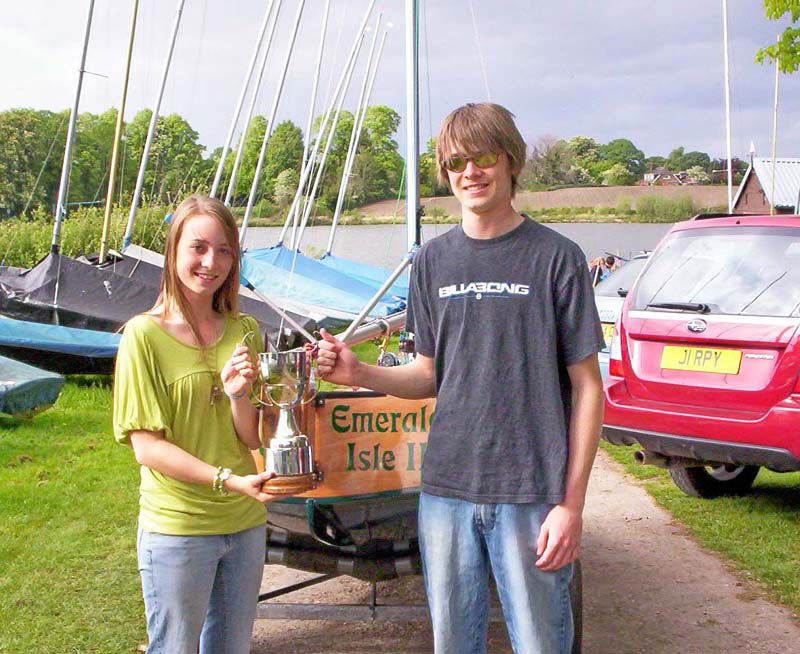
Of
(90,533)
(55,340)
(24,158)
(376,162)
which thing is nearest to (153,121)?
(55,340)

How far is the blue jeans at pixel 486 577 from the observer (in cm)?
246

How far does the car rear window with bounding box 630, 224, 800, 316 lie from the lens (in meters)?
5.72

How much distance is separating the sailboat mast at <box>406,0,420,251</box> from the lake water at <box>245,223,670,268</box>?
680 inches

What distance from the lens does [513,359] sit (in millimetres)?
2451

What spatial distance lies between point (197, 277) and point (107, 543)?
373 centimetres

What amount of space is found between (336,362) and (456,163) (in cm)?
62

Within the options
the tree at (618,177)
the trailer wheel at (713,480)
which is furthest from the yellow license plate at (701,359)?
the tree at (618,177)

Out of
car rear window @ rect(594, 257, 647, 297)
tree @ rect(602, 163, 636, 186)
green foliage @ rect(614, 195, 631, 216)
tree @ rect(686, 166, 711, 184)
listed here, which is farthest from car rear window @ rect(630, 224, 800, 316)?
tree @ rect(686, 166, 711, 184)

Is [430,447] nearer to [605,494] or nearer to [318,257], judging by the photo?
[605,494]

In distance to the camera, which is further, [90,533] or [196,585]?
[90,533]

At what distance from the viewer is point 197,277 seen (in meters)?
2.64

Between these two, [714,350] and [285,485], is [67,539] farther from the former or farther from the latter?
[714,350]

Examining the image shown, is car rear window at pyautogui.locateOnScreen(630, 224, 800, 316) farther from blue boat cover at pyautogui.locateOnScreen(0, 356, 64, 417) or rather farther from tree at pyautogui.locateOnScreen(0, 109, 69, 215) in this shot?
tree at pyautogui.locateOnScreen(0, 109, 69, 215)

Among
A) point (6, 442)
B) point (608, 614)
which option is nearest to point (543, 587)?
point (608, 614)
